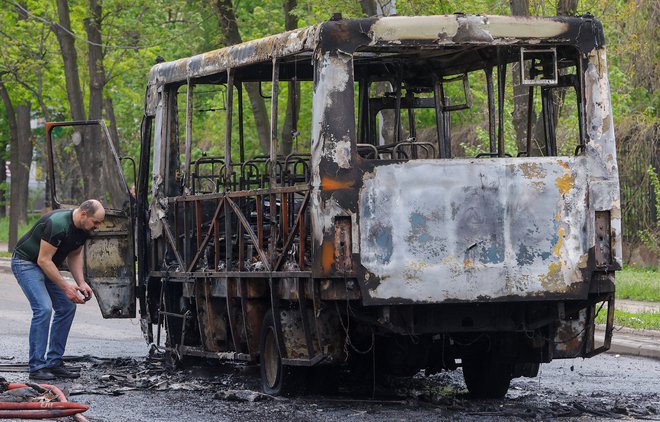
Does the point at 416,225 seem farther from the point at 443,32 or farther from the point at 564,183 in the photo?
the point at 443,32

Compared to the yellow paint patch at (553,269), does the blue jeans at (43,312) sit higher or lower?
lower

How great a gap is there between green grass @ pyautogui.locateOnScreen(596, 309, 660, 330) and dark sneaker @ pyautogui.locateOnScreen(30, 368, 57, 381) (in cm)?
720

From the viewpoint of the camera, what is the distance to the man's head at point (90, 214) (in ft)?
40.1

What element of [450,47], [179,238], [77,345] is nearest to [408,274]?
[450,47]

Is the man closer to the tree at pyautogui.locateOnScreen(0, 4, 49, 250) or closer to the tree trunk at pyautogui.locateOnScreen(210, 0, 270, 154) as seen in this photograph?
the tree trunk at pyautogui.locateOnScreen(210, 0, 270, 154)

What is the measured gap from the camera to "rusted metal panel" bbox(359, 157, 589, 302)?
9852 mm

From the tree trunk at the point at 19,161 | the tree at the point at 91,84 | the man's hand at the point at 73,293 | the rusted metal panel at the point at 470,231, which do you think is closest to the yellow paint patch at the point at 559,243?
the rusted metal panel at the point at 470,231

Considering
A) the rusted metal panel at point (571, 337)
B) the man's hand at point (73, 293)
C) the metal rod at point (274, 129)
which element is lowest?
the rusted metal panel at point (571, 337)

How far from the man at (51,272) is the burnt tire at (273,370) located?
192 cm

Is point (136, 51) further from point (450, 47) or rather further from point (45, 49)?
point (450, 47)

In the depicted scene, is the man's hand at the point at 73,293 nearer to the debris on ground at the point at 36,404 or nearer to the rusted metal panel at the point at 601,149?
the debris on ground at the point at 36,404

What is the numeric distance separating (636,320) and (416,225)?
7.56 meters

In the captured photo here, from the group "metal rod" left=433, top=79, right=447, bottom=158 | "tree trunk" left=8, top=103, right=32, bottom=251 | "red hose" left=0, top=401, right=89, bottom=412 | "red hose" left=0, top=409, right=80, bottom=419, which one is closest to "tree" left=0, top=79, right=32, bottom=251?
"tree trunk" left=8, top=103, right=32, bottom=251

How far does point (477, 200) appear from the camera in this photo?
998cm
